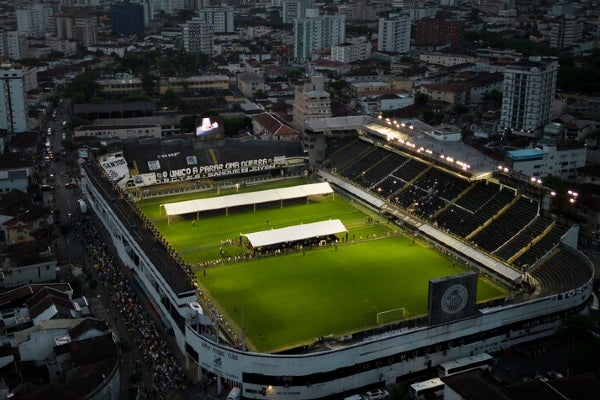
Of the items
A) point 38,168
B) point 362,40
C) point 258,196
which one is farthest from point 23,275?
point 362,40

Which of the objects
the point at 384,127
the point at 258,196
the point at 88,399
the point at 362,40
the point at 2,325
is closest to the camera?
the point at 88,399

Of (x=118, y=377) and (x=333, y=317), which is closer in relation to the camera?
(x=118, y=377)

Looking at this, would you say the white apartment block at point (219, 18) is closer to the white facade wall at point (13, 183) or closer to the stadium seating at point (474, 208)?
the white facade wall at point (13, 183)

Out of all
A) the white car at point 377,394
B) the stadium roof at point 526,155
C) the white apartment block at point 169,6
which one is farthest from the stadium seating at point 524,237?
the white apartment block at point 169,6

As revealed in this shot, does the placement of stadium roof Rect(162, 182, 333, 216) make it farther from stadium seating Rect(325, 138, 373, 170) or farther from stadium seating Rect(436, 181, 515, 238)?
stadium seating Rect(436, 181, 515, 238)

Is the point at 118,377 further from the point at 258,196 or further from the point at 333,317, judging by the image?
the point at 258,196

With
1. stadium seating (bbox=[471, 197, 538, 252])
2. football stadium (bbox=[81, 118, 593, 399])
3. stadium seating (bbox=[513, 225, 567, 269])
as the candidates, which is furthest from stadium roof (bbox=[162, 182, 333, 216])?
stadium seating (bbox=[513, 225, 567, 269])
